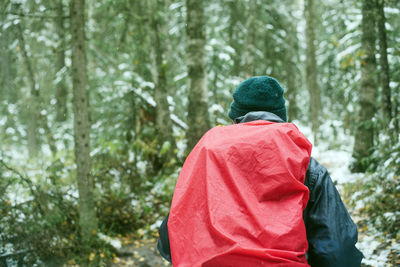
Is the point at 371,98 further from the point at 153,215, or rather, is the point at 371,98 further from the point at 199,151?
the point at 199,151

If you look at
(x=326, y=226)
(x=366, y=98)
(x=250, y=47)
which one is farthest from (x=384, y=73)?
(x=250, y=47)

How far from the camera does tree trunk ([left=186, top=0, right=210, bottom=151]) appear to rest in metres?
8.24

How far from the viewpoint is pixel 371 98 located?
8.71 meters

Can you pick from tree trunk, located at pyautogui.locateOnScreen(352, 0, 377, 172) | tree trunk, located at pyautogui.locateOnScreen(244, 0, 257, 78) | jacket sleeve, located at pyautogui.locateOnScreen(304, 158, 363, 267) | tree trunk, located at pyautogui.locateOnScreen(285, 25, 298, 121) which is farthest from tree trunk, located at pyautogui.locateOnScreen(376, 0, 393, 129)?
tree trunk, located at pyautogui.locateOnScreen(285, 25, 298, 121)

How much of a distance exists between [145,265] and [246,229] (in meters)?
5.07

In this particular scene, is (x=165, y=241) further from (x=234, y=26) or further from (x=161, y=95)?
(x=234, y=26)

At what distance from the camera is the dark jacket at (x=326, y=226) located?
5.79ft

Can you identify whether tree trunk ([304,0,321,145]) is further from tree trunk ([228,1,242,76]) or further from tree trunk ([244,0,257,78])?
tree trunk ([244,0,257,78])

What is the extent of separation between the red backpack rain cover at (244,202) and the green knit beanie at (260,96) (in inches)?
10.1

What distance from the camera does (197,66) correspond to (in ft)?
27.0

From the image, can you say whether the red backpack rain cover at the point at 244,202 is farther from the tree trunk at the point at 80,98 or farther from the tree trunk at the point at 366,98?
the tree trunk at the point at 366,98

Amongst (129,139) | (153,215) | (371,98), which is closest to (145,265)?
(153,215)

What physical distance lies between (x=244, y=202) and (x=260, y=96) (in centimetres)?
70

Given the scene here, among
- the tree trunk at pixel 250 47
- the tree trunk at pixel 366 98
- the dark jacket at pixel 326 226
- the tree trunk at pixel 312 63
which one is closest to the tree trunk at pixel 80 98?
the dark jacket at pixel 326 226
